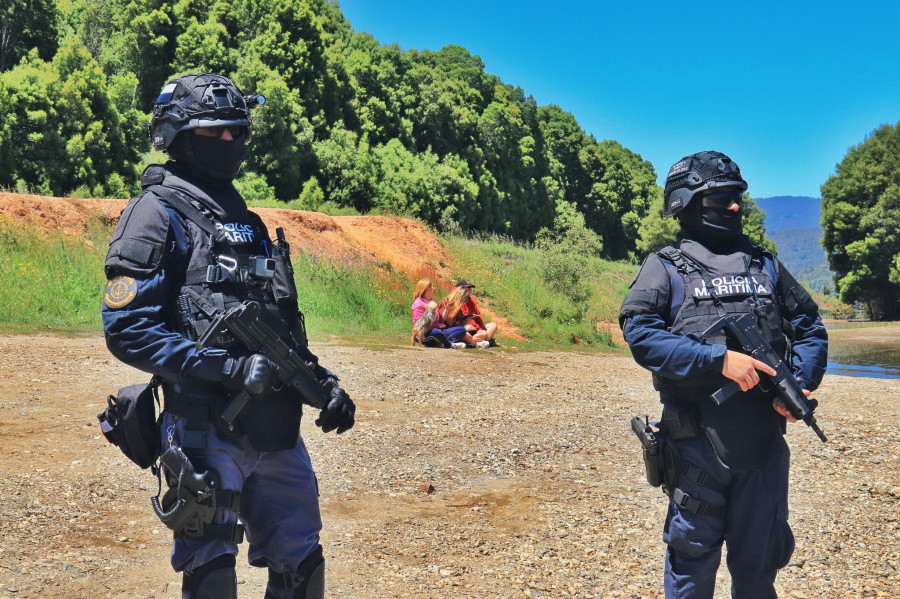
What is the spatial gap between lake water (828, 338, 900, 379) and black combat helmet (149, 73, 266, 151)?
645 inches

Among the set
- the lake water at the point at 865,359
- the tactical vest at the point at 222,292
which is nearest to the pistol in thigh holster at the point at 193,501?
the tactical vest at the point at 222,292

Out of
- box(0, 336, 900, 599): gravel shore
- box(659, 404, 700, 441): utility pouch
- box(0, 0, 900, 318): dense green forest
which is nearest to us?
box(659, 404, 700, 441): utility pouch

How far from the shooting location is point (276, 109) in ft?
93.3

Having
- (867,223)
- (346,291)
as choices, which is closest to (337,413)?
(346,291)

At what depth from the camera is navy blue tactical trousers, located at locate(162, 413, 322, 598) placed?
2.88m

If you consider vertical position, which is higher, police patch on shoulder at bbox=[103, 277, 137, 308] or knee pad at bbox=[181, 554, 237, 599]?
police patch on shoulder at bbox=[103, 277, 137, 308]

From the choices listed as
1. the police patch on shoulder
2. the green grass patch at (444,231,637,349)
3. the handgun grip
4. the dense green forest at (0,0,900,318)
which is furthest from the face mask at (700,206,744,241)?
the dense green forest at (0,0,900,318)

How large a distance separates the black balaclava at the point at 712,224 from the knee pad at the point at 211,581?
2.32 meters

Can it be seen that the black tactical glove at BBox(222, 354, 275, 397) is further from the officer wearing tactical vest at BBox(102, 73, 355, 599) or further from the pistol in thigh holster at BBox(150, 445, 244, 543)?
the pistol in thigh holster at BBox(150, 445, 244, 543)

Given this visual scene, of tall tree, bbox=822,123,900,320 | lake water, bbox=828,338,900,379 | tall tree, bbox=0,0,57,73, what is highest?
tall tree, bbox=0,0,57,73

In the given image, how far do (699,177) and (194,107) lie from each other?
208cm

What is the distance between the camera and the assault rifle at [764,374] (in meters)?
3.09

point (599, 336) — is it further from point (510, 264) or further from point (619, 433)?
point (619, 433)

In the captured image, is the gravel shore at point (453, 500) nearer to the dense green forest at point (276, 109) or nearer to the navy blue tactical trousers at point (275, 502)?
the navy blue tactical trousers at point (275, 502)
